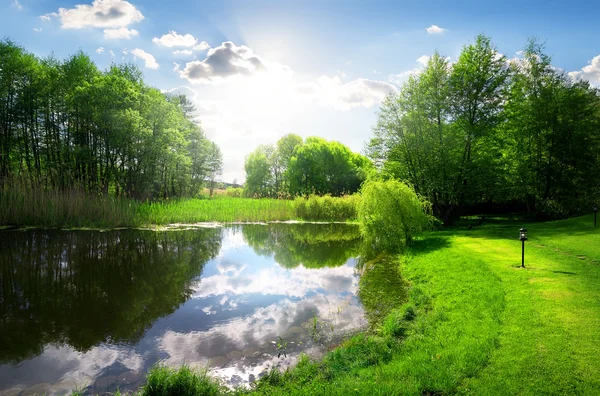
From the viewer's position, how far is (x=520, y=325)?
18.4 feet

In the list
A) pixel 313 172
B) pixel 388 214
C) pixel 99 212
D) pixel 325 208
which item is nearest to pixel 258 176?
pixel 313 172

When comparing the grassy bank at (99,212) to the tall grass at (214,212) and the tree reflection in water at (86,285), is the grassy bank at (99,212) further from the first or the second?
the tree reflection in water at (86,285)

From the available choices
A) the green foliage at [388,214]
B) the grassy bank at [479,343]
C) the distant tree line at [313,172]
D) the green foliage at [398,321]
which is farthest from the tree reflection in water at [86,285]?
the distant tree line at [313,172]

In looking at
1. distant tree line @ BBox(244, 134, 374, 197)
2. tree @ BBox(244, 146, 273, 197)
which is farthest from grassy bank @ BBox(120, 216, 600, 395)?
tree @ BBox(244, 146, 273, 197)

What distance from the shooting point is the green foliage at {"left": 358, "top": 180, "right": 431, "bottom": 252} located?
14039mm

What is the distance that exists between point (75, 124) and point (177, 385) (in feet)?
96.6

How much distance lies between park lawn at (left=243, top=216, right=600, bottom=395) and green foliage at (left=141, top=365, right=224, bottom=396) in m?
0.72

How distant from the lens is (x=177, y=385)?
13.7 feet

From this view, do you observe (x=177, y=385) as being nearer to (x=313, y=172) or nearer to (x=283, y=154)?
(x=313, y=172)

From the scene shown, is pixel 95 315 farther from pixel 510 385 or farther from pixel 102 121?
pixel 102 121

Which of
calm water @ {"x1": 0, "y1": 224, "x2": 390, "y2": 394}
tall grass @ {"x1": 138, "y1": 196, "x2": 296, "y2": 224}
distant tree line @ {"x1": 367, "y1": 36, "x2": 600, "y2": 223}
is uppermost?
distant tree line @ {"x1": 367, "y1": 36, "x2": 600, "y2": 223}

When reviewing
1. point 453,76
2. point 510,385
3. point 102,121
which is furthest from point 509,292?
point 102,121

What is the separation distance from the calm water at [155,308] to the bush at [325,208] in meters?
12.4

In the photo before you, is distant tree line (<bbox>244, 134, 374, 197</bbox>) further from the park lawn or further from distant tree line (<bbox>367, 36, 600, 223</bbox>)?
→ the park lawn
